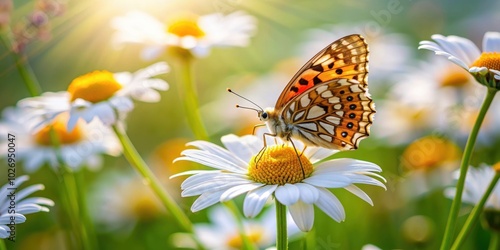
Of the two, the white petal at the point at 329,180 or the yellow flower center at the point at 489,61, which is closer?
the white petal at the point at 329,180

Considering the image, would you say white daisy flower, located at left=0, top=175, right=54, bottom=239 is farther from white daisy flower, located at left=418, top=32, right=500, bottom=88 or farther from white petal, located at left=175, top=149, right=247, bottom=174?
white daisy flower, located at left=418, top=32, right=500, bottom=88

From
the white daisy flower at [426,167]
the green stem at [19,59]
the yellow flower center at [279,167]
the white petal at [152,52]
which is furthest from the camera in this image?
the white daisy flower at [426,167]

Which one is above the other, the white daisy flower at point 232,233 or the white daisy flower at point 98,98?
the white daisy flower at point 98,98

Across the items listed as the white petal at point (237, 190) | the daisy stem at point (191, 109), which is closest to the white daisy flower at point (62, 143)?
the daisy stem at point (191, 109)

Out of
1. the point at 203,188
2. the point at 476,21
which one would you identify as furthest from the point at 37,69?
the point at 203,188

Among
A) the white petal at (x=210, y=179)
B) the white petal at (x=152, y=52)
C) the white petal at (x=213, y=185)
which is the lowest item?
the white petal at (x=213, y=185)

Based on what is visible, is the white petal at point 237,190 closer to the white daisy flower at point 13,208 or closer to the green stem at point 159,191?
the green stem at point 159,191

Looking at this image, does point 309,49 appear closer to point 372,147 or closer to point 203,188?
point 372,147
